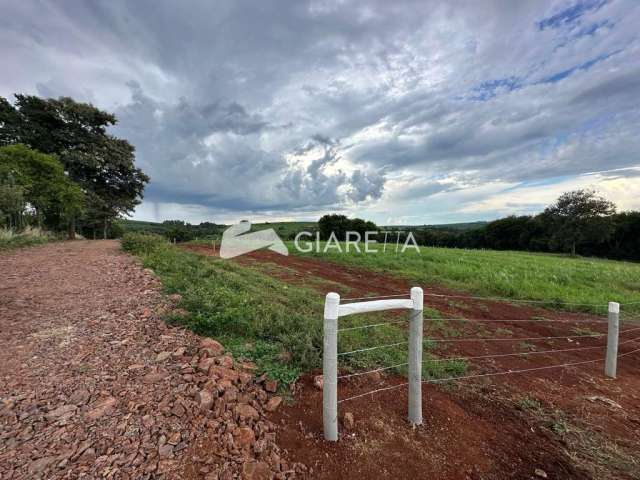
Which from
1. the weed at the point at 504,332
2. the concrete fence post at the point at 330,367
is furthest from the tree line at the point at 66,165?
the weed at the point at 504,332

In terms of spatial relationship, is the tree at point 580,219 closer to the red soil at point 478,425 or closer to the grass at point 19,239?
the red soil at point 478,425

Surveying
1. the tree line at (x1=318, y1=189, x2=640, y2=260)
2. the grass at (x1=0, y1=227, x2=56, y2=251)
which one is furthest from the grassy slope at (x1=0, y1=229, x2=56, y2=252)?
the tree line at (x1=318, y1=189, x2=640, y2=260)

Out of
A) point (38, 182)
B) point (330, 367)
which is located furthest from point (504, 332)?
point (38, 182)

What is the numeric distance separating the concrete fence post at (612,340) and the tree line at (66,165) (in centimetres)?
1896

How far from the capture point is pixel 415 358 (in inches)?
104

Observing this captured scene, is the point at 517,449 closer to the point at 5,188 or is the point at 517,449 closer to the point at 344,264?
the point at 344,264

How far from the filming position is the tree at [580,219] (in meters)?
35.0

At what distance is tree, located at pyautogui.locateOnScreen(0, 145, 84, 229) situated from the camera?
11974mm

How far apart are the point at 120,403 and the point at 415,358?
2821 mm

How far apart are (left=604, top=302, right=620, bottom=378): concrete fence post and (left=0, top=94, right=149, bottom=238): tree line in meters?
19.0

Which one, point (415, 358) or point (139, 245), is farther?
point (139, 245)

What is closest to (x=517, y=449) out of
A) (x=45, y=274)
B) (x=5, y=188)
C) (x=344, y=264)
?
(x=45, y=274)

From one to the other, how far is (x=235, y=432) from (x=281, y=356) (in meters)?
1.15

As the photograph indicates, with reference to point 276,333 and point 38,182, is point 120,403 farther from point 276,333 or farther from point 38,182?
point 38,182
